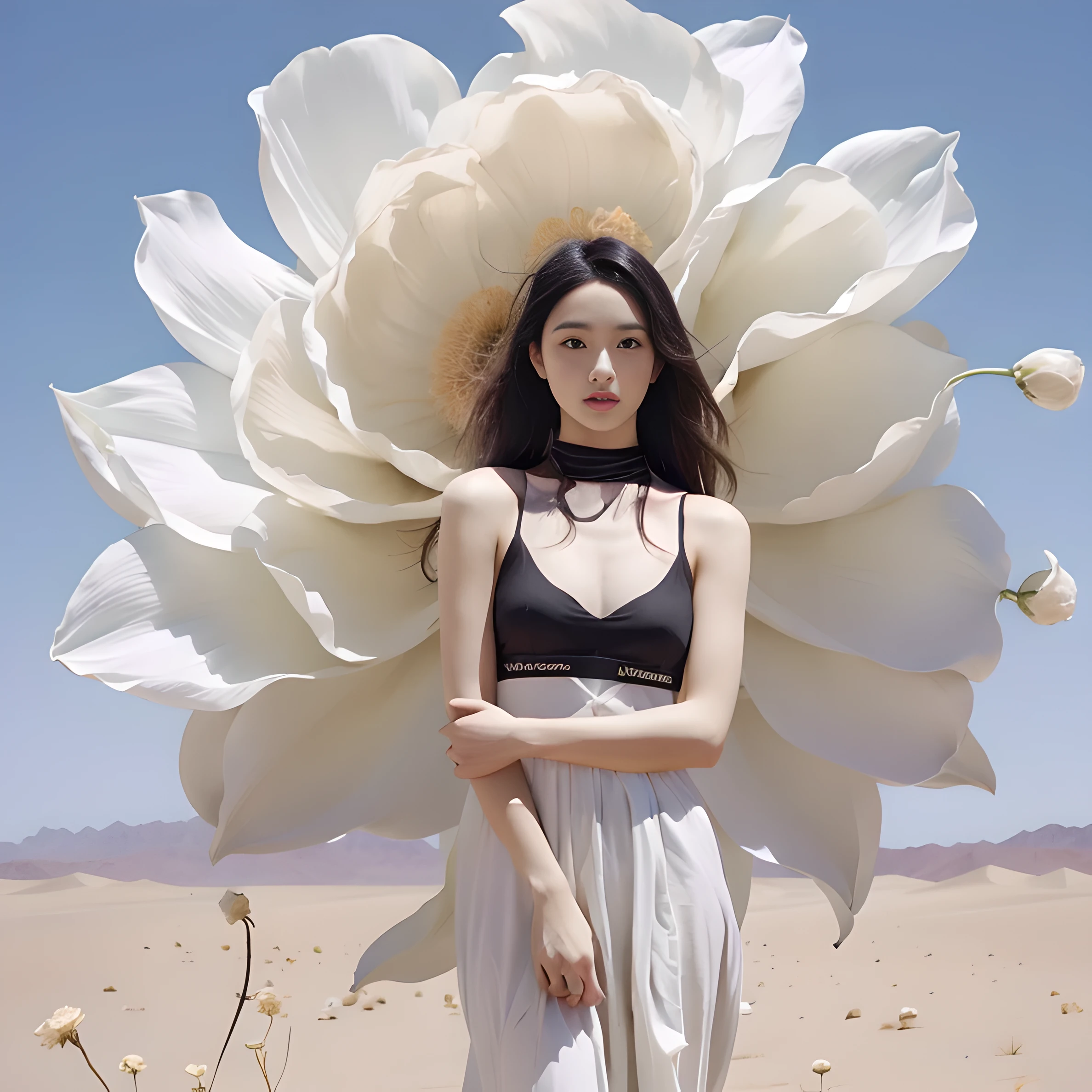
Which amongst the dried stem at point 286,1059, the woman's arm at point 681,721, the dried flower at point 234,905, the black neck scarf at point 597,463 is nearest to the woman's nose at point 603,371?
the black neck scarf at point 597,463

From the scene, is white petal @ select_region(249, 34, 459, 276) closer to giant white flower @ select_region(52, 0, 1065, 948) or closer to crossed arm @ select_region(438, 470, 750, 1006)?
giant white flower @ select_region(52, 0, 1065, 948)

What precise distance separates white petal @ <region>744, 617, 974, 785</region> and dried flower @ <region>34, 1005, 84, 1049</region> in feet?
4.09

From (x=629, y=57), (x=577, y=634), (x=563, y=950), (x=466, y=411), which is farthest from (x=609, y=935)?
(x=629, y=57)

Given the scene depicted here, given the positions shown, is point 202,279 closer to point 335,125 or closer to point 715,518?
point 335,125

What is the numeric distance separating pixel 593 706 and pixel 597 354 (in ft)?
1.57

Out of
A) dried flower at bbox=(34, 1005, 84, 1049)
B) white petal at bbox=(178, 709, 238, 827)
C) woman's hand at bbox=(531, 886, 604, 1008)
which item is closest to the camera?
woman's hand at bbox=(531, 886, 604, 1008)

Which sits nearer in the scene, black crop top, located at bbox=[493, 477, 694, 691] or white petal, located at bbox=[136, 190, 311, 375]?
black crop top, located at bbox=[493, 477, 694, 691]

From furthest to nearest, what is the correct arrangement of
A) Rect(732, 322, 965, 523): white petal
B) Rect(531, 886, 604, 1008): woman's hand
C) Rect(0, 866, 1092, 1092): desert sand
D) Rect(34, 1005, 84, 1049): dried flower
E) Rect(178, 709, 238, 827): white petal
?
Rect(0, 866, 1092, 1092): desert sand < Rect(34, 1005, 84, 1049): dried flower < Rect(178, 709, 238, 827): white petal < Rect(732, 322, 965, 523): white petal < Rect(531, 886, 604, 1008): woman's hand

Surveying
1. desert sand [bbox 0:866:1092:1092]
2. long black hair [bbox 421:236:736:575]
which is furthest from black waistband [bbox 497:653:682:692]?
desert sand [bbox 0:866:1092:1092]

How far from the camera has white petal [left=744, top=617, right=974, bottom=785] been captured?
1578 mm

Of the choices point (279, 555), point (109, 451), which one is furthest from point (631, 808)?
point (109, 451)

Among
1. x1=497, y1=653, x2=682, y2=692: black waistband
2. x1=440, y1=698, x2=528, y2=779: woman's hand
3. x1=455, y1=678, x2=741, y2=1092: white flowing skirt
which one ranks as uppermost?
x1=497, y1=653, x2=682, y2=692: black waistband

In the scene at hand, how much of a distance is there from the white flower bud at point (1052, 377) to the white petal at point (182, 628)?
996 mm

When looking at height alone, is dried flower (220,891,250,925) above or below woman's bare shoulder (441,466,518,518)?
below
